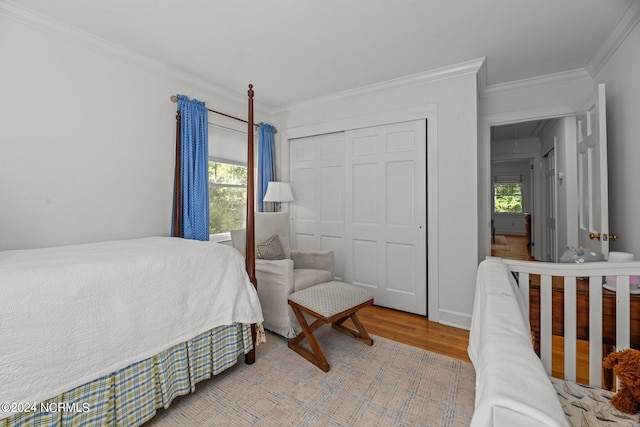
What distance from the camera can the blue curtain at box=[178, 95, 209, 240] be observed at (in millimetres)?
2875

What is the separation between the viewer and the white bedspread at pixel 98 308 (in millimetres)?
1123

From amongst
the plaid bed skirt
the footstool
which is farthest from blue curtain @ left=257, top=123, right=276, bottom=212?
the plaid bed skirt

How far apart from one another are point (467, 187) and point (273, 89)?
Answer: 2.36 metres

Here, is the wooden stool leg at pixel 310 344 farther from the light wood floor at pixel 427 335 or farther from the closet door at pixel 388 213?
the closet door at pixel 388 213

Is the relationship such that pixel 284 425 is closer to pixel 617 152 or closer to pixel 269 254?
pixel 269 254

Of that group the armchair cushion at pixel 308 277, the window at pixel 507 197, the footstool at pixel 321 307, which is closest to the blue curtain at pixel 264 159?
the armchair cushion at pixel 308 277

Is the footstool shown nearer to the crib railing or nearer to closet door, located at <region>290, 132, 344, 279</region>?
the crib railing

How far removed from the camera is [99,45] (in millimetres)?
2350

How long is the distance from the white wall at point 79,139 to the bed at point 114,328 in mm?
548

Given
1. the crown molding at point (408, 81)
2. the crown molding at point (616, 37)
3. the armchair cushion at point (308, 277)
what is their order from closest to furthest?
1. the crown molding at point (616, 37)
2. the armchair cushion at point (308, 277)
3. the crown molding at point (408, 81)

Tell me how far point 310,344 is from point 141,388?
1.08 meters

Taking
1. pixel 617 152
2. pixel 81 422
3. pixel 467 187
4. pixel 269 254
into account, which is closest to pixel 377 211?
pixel 467 187

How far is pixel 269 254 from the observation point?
2793 millimetres

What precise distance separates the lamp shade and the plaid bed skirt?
1.87 meters
